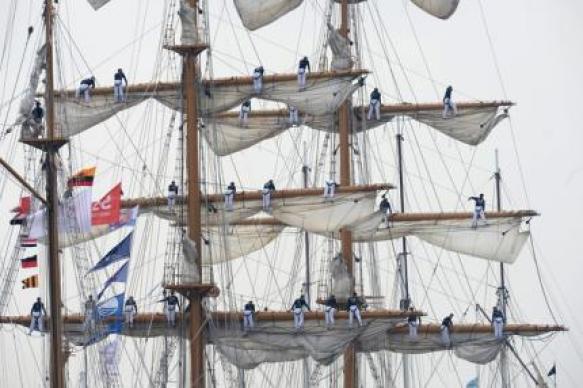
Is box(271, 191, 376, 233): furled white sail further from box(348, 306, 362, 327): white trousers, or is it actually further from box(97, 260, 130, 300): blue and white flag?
box(97, 260, 130, 300): blue and white flag

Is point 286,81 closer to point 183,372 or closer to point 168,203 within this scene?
point 168,203

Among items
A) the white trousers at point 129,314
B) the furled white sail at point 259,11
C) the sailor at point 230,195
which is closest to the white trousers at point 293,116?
the furled white sail at point 259,11

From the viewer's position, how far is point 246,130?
118562mm

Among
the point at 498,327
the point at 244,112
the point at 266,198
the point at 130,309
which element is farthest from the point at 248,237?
the point at 498,327

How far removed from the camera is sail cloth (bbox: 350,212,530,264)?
12244 centimetres

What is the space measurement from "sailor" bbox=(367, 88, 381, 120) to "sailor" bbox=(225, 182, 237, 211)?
10.4 meters

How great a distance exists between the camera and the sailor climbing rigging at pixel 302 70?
112875mm

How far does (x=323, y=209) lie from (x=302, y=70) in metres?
6.01

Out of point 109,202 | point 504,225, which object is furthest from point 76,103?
point 504,225

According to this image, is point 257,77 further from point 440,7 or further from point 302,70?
point 440,7

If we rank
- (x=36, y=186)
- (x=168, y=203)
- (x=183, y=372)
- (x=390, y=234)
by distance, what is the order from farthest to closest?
(x=390, y=234) < (x=168, y=203) < (x=183, y=372) < (x=36, y=186)

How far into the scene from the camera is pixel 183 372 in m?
102

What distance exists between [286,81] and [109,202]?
16.3 m

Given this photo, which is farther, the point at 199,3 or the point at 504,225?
the point at 504,225
